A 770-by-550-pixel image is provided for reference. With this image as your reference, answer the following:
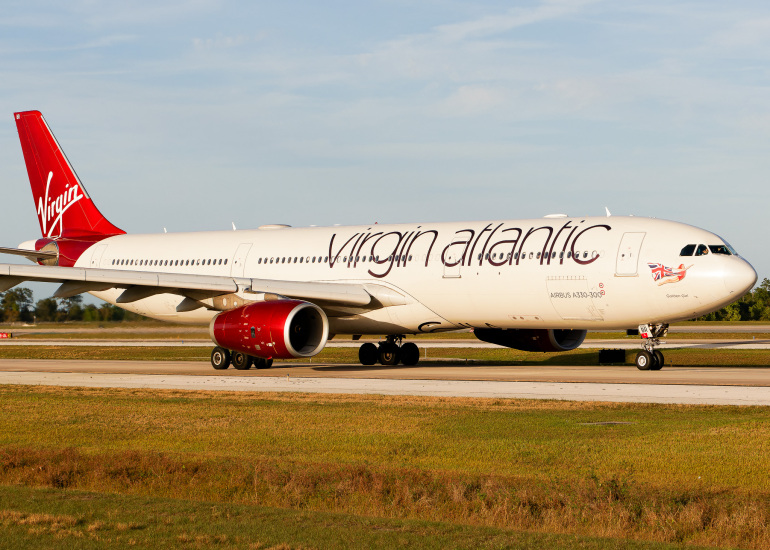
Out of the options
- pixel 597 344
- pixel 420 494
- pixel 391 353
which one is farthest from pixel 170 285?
pixel 597 344

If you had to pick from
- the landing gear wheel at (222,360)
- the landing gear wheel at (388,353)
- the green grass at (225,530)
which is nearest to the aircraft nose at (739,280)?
the landing gear wheel at (388,353)

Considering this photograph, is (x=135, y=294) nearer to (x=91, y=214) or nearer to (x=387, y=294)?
(x=387, y=294)

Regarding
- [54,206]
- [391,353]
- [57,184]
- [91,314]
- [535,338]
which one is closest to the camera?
[535,338]

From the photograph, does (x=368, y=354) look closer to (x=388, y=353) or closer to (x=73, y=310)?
(x=388, y=353)

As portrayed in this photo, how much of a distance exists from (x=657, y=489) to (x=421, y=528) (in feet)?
9.44

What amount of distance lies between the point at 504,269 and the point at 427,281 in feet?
A: 8.35

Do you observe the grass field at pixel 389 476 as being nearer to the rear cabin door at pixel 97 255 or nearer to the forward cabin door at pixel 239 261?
the forward cabin door at pixel 239 261

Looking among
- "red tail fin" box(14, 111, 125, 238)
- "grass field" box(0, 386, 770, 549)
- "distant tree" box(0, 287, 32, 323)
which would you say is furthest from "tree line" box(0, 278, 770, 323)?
"grass field" box(0, 386, 770, 549)

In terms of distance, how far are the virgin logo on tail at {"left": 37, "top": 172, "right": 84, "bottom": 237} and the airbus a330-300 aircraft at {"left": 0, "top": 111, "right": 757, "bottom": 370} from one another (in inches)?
160

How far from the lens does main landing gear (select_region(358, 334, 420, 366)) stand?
30.4m

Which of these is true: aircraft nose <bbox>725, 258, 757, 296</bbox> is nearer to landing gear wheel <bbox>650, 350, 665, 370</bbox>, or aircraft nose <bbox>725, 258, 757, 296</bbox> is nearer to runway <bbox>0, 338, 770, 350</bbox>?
landing gear wheel <bbox>650, 350, 665, 370</bbox>

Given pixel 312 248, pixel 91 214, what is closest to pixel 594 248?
pixel 312 248

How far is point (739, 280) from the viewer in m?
22.9

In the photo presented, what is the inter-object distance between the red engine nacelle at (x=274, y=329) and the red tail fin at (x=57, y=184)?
45.3 feet
